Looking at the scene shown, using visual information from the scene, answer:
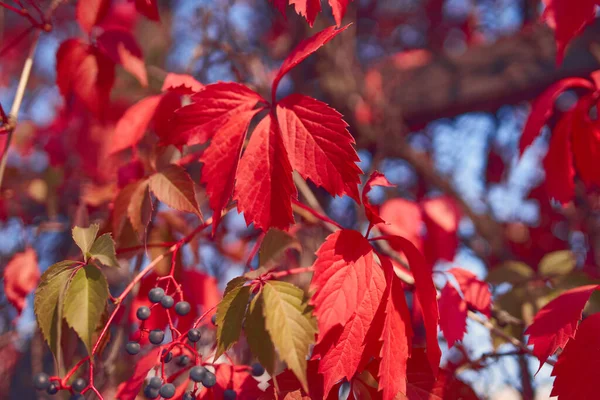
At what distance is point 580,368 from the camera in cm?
79

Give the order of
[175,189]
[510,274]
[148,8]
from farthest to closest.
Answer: [510,274], [148,8], [175,189]

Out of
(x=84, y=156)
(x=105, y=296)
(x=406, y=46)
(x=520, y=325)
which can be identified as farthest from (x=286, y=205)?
(x=406, y=46)

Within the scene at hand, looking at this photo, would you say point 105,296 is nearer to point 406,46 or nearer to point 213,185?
point 213,185

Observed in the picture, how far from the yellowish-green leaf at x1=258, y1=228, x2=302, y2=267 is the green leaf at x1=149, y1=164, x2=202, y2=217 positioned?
142 millimetres

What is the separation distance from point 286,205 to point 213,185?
129 mm

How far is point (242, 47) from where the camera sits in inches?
72.1

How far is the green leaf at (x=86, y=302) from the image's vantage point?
29.2 inches

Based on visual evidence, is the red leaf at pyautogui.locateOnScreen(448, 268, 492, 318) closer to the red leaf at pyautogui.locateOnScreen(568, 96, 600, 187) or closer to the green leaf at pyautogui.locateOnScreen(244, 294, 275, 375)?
the red leaf at pyautogui.locateOnScreen(568, 96, 600, 187)

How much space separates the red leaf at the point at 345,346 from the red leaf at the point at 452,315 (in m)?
0.23

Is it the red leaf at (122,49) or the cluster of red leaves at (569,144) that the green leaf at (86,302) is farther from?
the cluster of red leaves at (569,144)

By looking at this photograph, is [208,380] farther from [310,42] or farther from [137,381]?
[310,42]

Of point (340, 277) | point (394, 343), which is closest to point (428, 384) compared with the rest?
point (394, 343)

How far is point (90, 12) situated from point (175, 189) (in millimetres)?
534

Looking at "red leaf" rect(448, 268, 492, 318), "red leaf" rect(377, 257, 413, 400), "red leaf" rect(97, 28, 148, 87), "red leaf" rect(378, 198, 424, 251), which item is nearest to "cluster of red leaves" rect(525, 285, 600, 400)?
"red leaf" rect(448, 268, 492, 318)
